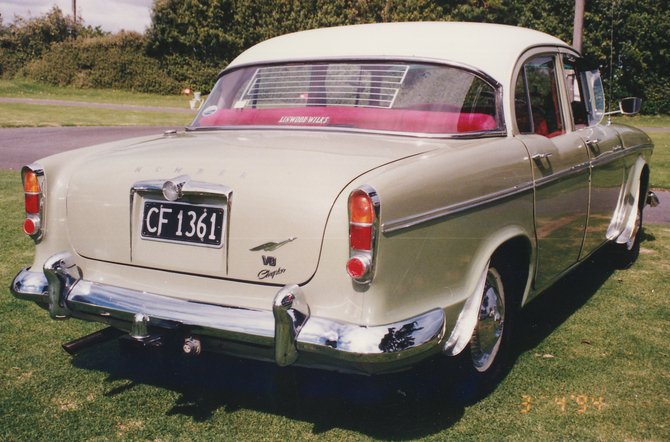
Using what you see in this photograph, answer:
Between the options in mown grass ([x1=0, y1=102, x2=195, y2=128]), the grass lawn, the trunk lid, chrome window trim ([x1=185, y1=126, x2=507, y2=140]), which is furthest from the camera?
mown grass ([x1=0, y1=102, x2=195, y2=128])

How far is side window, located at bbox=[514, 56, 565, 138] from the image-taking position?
11.0 feet

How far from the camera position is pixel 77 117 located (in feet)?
65.0

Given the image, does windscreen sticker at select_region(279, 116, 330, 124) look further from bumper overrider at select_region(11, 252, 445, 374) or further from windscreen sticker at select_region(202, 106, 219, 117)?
bumper overrider at select_region(11, 252, 445, 374)

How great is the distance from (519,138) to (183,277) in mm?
1815

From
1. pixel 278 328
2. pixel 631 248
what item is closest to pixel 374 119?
pixel 278 328

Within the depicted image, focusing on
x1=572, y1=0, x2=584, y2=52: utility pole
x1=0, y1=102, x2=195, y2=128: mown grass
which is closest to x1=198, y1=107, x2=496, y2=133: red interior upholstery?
x1=572, y1=0, x2=584, y2=52: utility pole

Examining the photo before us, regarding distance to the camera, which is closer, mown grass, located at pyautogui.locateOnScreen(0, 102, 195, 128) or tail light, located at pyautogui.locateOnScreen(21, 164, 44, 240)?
tail light, located at pyautogui.locateOnScreen(21, 164, 44, 240)

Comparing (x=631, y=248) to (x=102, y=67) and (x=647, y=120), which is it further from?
(x=102, y=67)

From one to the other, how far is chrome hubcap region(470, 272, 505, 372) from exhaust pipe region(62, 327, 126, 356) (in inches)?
69.7

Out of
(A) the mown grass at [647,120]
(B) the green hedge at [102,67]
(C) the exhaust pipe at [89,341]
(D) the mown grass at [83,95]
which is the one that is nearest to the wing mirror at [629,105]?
(C) the exhaust pipe at [89,341]

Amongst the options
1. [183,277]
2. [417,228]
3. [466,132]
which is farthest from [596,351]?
[183,277]

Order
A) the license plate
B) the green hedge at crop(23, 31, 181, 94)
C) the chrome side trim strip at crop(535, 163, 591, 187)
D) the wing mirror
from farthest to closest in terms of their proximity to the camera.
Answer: the green hedge at crop(23, 31, 181, 94) → the wing mirror → the chrome side trim strip at crop(535, 163, 591, 187) → the license plate
